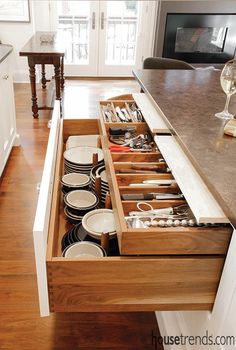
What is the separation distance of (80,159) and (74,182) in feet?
0.67

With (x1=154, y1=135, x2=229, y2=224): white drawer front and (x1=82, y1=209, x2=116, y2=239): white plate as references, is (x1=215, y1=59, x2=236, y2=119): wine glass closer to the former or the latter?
(x1=154, y1=135, x2=229, y2=224): white drawer front

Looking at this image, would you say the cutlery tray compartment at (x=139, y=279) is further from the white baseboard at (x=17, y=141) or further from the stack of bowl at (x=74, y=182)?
the white baseboard at (x=17, y=141)

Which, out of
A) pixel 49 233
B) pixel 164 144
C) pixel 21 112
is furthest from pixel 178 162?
pixel 21 112

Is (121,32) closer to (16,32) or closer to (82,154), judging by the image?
(16,32)

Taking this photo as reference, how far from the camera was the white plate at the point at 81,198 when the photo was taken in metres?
1.47

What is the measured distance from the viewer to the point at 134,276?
985 millimetres

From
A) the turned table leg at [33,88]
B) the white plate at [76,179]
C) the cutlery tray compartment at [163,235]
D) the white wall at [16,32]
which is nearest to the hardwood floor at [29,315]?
the white plate at [76,179]

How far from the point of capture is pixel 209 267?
0.97 metres

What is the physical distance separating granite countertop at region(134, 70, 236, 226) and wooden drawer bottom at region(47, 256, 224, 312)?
24 cm

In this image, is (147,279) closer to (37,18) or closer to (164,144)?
(164,144)

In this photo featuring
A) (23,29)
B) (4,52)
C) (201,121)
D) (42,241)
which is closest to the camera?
(42,241)

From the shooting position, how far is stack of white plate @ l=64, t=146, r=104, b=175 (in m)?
1.66

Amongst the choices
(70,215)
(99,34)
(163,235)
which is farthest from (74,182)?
(99,34)

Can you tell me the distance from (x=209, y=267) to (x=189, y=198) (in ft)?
0.70
